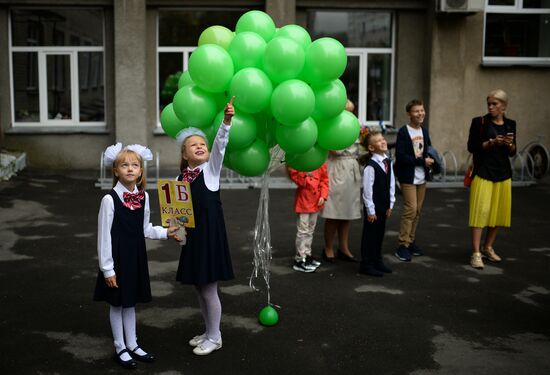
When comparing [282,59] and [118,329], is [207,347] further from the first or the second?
[282,59]

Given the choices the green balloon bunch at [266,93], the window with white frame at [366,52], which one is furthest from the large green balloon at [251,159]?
the window with white frame at [366,52]

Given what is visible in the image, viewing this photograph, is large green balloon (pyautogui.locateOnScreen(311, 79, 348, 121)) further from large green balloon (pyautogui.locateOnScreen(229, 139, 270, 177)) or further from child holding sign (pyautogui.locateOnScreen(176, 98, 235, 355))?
child holding sign (pyautogui.locateOnScreen(176, 98, 235, 355))

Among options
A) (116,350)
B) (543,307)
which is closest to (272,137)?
(116,350)

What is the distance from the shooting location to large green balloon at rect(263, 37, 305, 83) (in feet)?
15.2

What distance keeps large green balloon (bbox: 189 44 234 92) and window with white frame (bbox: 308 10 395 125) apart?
1160cm

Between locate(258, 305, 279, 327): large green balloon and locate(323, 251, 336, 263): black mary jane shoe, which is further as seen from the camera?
locate(323, 251, 336, 263): black mary jane shoe

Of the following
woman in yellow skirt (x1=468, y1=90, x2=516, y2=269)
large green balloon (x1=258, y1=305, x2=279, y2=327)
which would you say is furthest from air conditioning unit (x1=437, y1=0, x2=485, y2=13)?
large green balloon (x1=258, y1=305, x2=279, y2=327)

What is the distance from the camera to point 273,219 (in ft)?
32.9

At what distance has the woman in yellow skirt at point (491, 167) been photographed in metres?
7.34

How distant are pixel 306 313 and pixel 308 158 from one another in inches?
57.1

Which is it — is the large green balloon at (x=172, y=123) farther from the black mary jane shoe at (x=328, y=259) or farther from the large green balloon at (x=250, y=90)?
the black mary jane shoe at (x=328, y=259)

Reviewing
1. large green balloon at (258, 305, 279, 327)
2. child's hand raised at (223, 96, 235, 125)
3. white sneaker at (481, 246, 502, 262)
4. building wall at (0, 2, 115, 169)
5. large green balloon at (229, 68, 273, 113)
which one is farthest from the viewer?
building wall at (0, 2, 115, 169)

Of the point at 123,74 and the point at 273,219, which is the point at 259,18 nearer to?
the point at 273,219

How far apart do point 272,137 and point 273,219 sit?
4967mm
